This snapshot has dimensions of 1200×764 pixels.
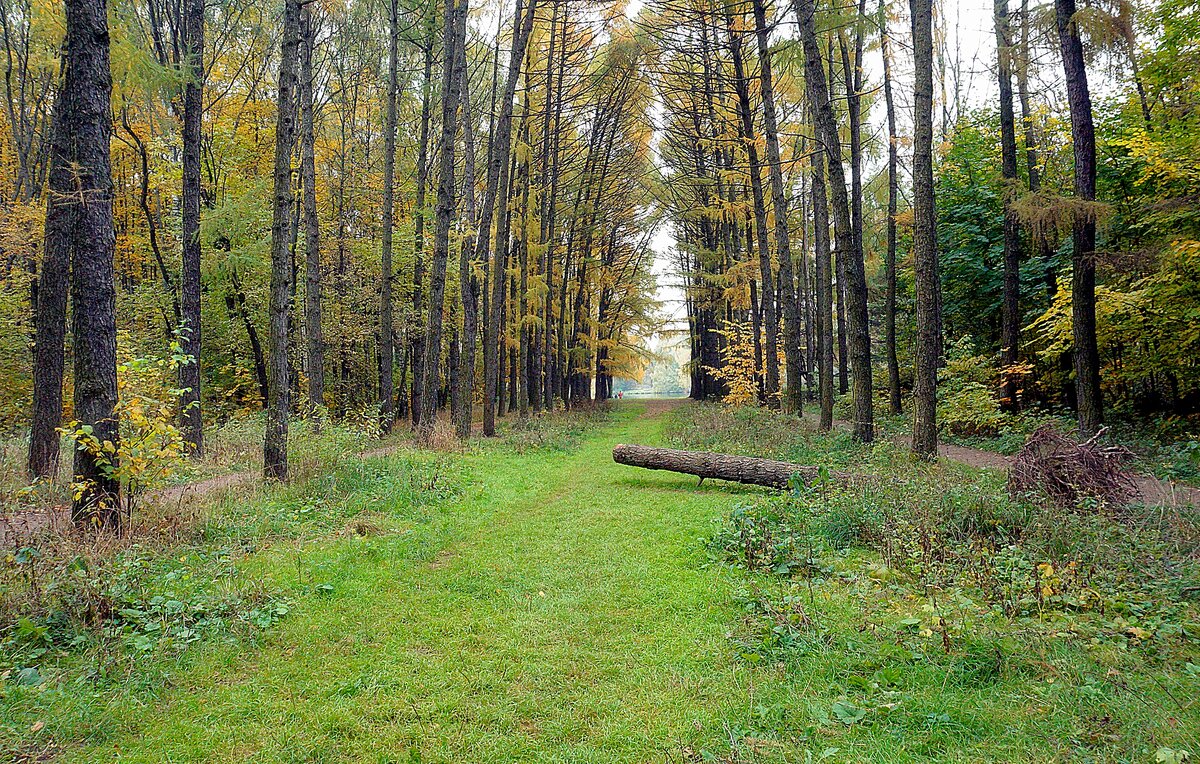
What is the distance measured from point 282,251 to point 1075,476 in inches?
413

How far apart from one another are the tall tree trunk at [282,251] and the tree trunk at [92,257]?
→ 8.50ft

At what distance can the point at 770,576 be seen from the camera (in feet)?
17.1

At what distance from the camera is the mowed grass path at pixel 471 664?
2.94 metres

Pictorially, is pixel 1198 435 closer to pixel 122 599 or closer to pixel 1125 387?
pixel 1125 387

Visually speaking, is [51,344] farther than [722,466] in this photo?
No

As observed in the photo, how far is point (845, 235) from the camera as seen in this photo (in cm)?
1117

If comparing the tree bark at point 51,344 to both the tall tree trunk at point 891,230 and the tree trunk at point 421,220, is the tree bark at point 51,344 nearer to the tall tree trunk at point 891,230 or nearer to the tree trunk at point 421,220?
the tree trunk at point 421,220

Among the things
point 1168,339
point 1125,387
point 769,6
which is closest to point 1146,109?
point 1168,339

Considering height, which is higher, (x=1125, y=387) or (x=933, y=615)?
(x=1125, y=387)

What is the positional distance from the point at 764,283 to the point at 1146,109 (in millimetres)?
8811

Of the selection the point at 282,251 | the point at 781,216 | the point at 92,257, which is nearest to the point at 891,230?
the point at 781,216

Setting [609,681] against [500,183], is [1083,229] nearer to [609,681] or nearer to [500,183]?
[609,681]

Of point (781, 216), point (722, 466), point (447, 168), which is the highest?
point (447, 168)

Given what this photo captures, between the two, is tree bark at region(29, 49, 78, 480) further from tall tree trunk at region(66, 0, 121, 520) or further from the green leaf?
the green leaf
